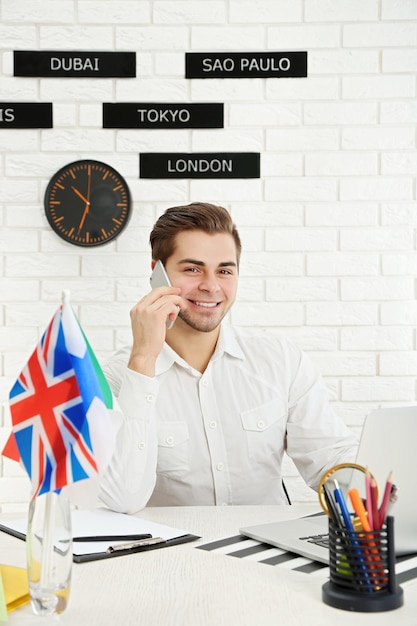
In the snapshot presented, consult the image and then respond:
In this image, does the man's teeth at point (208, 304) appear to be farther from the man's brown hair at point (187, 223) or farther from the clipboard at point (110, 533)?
the clipboard at point (110, 533)

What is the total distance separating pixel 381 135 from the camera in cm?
300

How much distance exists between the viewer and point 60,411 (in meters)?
1.01

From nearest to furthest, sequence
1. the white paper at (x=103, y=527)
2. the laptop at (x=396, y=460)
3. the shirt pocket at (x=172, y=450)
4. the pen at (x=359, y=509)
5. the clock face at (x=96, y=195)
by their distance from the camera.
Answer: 1. the pen at (x=359, y=509)
2. the laptop at (x=396, y=460)
3. the white paper at (x=103, y=527)
4. the shirt pocket at (x=172, y=450)
5. the clock face at (x=96, y=195)

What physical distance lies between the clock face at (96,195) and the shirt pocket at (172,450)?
105 cm

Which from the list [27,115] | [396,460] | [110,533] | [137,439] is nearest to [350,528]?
[396,460]

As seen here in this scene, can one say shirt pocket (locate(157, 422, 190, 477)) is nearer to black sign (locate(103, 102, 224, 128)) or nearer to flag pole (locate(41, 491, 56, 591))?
flag pole (locate(41, 491, 56, 591))

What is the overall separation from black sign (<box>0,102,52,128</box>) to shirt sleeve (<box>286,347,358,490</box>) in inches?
57.0

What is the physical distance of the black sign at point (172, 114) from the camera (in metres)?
2.98

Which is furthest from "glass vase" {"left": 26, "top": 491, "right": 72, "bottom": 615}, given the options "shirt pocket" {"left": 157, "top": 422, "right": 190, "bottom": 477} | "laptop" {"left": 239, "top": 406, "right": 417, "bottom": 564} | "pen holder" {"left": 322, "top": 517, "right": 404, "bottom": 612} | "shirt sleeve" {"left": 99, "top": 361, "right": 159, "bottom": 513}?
"shirt pocket" {"left": 157, "top": 422, "right": 190, "bottom": 477}

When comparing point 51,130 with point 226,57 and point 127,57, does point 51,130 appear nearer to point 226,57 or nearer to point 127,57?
point 127,57

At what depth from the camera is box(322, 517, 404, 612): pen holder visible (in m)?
1.09

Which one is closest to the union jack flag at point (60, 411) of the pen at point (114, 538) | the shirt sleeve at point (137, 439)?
the pen at point (114, 538)

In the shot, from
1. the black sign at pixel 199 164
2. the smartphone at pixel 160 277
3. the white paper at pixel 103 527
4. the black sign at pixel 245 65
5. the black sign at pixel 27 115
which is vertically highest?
the black sign at pixel 245 65

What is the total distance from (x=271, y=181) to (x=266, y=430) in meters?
1.16
